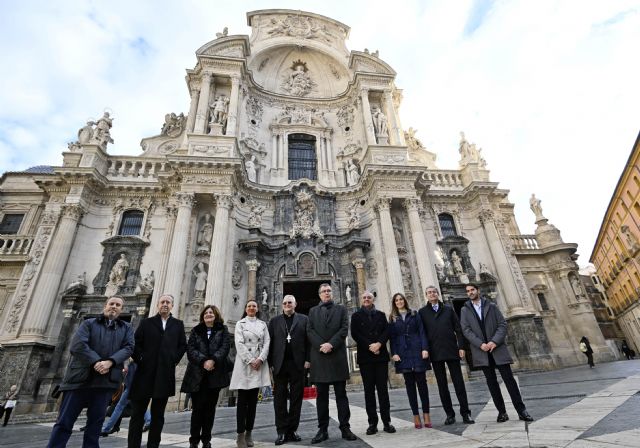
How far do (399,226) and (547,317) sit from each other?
8882 mm

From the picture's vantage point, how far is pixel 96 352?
11.1ft

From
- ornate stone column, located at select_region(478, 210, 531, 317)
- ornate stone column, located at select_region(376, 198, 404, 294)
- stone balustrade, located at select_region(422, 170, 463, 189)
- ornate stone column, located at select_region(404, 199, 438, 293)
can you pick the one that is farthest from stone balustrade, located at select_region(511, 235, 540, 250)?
ornate stone column, located at select_region(376, 198, 404, 294)

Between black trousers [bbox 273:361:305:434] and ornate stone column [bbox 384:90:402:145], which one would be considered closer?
black trousers [bbox 273:361:305:434]

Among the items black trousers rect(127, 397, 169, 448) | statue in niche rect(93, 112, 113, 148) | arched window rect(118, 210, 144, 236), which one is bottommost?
black trousers rect(127, 397, 169, 448)

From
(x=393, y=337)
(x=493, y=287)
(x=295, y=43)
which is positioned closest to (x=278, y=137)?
(x=295, y=43)

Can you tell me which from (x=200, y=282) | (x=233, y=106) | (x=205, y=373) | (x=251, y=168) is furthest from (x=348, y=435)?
(x=233, y=106)

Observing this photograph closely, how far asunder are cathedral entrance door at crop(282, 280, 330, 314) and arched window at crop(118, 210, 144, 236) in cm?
739

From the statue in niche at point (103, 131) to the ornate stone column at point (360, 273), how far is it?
1347cm

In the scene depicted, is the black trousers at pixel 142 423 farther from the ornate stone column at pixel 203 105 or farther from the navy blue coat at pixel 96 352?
the ornate stone column at pixel 203 105

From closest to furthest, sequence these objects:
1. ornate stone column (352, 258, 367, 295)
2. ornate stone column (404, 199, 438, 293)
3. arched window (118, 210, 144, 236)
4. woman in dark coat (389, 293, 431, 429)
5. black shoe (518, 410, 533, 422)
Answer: black shoe (518, 410, 533, 422) → woman in dark coat (389, 293, 431, 429) → ornate stone column (404, 199, 438, 293) → ornate stone column (352, 258, 367, 295) → arched window (118, 210, 144, 236)

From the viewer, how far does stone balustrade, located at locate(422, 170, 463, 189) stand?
18.8m

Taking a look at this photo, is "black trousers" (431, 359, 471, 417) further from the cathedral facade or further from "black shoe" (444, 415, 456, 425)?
the cathedral facade

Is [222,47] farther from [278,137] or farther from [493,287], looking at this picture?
[493,287]

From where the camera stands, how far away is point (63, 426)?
314cm
